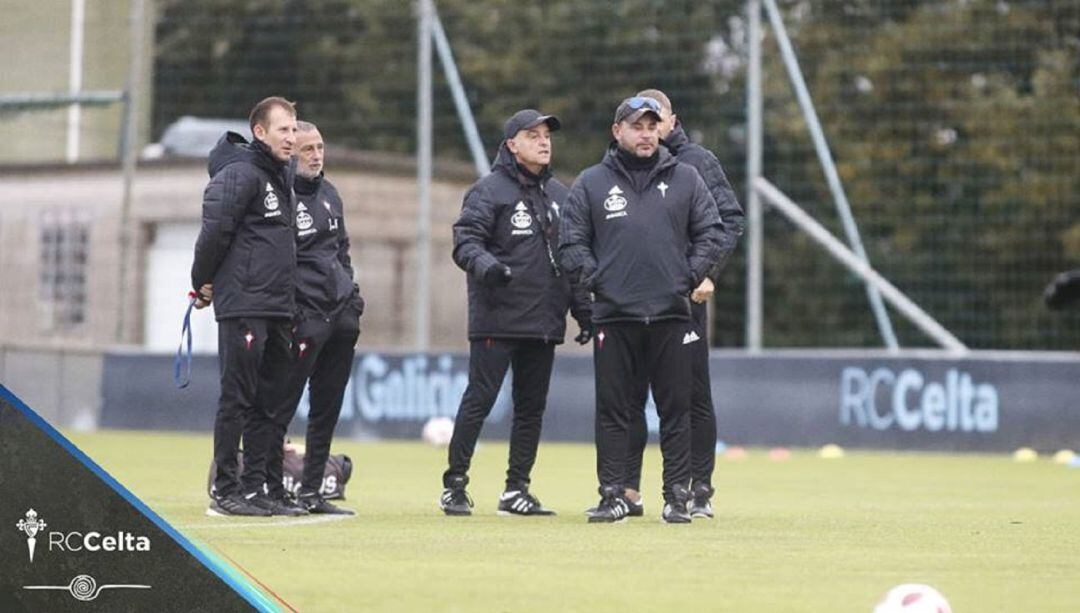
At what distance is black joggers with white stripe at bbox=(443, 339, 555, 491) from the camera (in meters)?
11.5

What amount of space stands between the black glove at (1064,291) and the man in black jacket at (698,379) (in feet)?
9.70

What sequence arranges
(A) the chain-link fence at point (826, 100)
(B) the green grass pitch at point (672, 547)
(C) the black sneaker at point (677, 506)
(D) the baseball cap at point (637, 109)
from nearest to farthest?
(B) the green grass pitch at point (672, 547) → (D) the baseball cap at point (637, 109) → (C) the black sneaker at point (677, 506) → (A) the chain-link fence at point (826, 100)

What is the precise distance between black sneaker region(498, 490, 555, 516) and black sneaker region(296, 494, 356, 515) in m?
0.74

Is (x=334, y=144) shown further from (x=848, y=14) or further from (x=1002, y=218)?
(x=1002, y=218)

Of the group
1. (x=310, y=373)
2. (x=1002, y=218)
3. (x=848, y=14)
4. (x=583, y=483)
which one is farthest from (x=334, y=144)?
(x=310, y=373)

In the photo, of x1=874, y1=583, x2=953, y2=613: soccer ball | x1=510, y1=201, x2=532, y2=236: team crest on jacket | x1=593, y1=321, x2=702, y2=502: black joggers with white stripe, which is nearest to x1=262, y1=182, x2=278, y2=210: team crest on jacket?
x1=510, y1=201, x2=532, y2=236: team crest on jacket

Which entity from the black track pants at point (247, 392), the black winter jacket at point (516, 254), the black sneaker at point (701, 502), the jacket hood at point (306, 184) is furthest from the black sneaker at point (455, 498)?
the jacket hood at point (306, 184)

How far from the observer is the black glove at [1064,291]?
13586mm

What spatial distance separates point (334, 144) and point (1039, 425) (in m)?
13.6

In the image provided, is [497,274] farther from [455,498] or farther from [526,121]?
[455,498]

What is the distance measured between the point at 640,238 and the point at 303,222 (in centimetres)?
175

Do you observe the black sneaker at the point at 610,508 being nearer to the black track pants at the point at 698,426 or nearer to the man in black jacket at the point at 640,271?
the man in black jacket at the point at 640,271

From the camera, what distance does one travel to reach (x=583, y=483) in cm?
1487

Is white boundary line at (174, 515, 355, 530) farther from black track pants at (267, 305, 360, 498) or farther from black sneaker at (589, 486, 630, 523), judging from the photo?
black sneaker at (589, 486, 630, 523)
